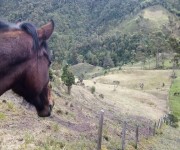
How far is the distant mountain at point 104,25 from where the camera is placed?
114500 mm

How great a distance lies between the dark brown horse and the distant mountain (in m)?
87.1

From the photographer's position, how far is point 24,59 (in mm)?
4391

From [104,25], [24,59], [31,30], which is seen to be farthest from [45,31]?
[104,25]

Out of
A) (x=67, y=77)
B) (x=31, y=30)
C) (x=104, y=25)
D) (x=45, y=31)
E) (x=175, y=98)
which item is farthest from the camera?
(x=104, y=25)

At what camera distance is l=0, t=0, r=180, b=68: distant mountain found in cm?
11450

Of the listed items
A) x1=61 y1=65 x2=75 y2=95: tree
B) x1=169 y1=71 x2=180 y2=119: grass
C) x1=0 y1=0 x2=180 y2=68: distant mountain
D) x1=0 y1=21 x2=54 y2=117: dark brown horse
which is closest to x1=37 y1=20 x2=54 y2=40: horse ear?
x1=0 y1=21 x2=54 y2=117: dark brown horse

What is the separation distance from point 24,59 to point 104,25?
16581 cm

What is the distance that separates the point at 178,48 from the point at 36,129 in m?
34.8

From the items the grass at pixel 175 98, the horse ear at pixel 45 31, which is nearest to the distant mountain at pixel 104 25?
the grass at pixel 175 98

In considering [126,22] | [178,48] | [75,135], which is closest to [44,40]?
[75,135]

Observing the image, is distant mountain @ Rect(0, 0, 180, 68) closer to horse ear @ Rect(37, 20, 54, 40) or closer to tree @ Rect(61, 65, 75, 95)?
tree @ Rect(61, 65, 75, 95)

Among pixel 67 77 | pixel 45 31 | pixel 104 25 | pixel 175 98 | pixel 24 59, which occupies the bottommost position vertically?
pixel 104 25

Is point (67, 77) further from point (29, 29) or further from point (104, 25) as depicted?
point (104, 25)

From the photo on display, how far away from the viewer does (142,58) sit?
334 ft
